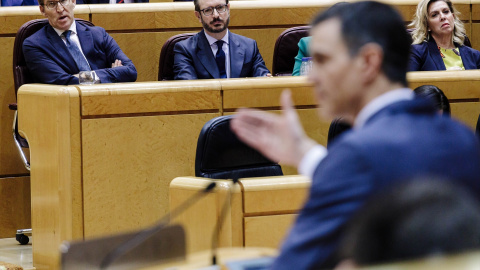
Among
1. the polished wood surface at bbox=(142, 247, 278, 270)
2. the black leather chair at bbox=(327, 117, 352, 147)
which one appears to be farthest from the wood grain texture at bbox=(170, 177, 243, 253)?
the polished wood surface at bbox=(142, 247, 278, 270)

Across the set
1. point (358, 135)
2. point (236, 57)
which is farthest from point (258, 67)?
point (358, 135)

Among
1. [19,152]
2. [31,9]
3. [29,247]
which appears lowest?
[29,247]

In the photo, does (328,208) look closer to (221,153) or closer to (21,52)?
(221,153)

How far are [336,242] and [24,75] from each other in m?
3.01

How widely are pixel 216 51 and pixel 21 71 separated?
960mm

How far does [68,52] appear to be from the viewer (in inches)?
147

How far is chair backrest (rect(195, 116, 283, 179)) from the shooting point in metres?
2.60

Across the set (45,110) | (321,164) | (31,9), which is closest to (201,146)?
(45,110)

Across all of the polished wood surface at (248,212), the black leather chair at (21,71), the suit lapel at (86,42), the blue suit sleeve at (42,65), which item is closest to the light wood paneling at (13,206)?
the black leather chair at (21,71)

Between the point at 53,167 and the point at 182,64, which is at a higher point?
the point at 182,64

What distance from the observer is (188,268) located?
128 cm

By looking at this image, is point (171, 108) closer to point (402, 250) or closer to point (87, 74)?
point (87, 74)

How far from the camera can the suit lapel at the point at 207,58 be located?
3.69m

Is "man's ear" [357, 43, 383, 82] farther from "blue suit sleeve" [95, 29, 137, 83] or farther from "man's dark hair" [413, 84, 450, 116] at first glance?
"blue suit sleeve" [95, 29, 137, 83]
